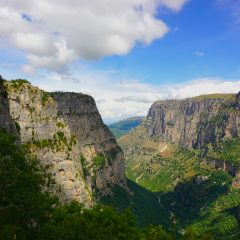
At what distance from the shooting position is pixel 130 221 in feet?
335

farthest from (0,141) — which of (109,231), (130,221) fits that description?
(130,221)

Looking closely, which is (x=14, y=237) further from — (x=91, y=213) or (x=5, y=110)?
(x=5, y=110)

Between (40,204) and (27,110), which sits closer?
(40,204)

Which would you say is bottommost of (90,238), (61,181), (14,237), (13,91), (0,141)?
(61,181)

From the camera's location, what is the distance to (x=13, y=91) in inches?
6344

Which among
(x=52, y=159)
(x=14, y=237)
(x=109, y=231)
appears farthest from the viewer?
(x=52, y=159)

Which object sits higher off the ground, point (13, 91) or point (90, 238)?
point (13, 91)

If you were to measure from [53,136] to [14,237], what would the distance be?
125329 millimetres

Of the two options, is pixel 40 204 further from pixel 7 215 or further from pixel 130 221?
pixel 130 221

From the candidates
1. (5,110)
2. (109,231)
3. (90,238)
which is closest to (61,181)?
(5,110)

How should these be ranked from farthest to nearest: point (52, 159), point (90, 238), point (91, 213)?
point (52, 159) → point (91, 213) → point (90, 238)

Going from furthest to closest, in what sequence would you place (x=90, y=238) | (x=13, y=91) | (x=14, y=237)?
(x=13, y=91), (x=90, y=238), (x=14, y=237)

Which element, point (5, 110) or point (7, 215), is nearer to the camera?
point (7, 215)

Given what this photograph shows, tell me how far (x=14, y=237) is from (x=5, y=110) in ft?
181
